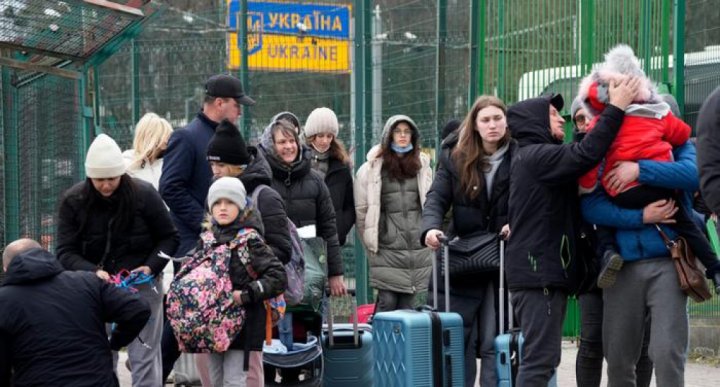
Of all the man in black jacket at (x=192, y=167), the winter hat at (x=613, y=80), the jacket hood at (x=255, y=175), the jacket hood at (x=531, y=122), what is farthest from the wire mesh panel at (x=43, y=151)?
the winter hat at (x=613, y=80)

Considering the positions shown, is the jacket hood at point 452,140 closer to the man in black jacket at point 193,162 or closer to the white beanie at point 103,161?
the man in black jacket at point 193,162

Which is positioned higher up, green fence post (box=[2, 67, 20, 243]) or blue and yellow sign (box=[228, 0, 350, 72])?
blue and yellow sign (box=[228, 0, 350, 72])

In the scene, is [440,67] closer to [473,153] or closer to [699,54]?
[699,54]

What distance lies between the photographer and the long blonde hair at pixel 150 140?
31.8ft

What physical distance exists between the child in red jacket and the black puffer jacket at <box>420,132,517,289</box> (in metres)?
1.20

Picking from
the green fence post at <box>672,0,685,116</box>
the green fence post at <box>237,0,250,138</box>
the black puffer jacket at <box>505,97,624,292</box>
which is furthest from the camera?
the green fence post at <box>237,0,250,138</box>

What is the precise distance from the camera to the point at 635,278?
23.2ft

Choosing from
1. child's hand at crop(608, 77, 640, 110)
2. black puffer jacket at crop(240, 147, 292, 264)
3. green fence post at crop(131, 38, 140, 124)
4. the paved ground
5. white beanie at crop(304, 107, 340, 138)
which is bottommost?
the paved ground

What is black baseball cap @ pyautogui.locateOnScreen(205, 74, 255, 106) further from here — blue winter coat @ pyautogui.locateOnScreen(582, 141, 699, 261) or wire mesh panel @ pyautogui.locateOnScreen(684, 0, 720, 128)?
wire mesh panel @ pyautogui.locateOnScreen(684, 0, 720, 128)

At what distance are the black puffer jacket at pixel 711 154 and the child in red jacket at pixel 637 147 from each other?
135 cm

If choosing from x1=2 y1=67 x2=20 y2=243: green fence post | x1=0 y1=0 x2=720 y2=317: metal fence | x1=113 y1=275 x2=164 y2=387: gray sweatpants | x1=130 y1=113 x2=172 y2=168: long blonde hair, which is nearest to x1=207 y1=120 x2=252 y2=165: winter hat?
x1=113 y1=275 x2=164 y2=387: gray sweatpants

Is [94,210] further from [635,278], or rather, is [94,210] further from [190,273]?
[635,278]

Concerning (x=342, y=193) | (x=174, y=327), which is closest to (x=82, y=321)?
(x=174, y=327)

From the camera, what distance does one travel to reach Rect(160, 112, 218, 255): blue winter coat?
8.79m
